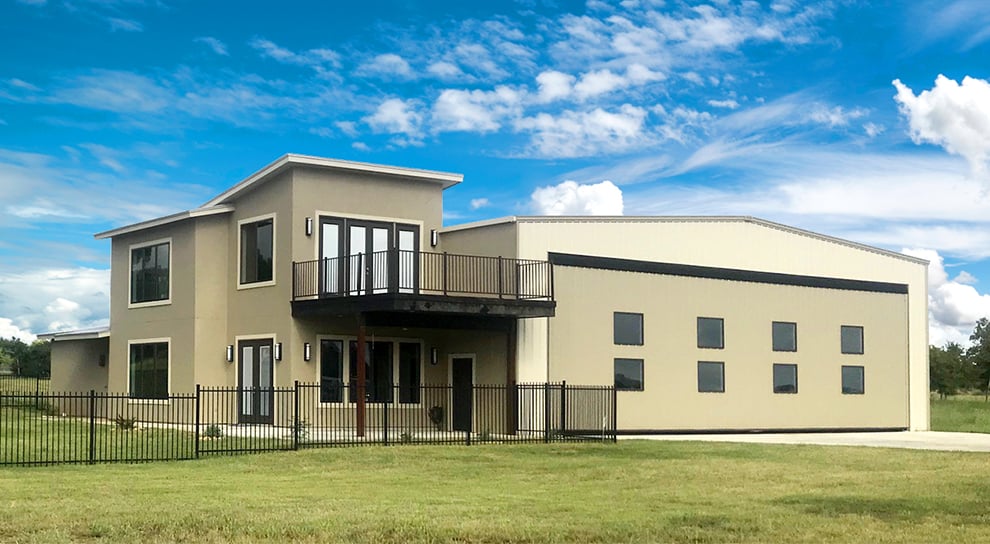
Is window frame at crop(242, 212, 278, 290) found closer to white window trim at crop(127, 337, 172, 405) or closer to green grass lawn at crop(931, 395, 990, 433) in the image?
white window trim at crop(127, 337, 172, 405)

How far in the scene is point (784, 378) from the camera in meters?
36.4

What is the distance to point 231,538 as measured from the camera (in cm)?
1255

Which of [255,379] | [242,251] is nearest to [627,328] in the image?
[255,379]

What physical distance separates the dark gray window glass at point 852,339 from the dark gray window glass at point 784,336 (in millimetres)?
2349

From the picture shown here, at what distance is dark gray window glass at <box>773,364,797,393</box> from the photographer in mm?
36219

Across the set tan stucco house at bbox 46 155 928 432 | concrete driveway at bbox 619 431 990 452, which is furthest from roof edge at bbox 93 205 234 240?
concrete driveway at bbox 619 431 990 452

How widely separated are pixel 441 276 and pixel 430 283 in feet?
1.50

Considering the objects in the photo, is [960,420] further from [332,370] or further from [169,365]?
[169,365]

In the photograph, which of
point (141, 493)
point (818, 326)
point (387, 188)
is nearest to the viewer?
point (141, 493)

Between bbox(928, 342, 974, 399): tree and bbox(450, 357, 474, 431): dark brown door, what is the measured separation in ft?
181

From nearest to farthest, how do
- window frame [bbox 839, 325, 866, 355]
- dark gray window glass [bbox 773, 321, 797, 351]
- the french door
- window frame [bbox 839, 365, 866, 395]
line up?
the french door
dark gray window glass [bbox 773, 321, 797, 351]
window frame [bbox 839, 365, 866, 395]
window frame [bbox 839, 325, 866, 355]

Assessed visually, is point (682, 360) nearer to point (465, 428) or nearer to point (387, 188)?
point (465, 428)

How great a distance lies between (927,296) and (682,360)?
40.6 feet

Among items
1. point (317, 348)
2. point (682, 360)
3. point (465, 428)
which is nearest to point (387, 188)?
point (317, 348)
